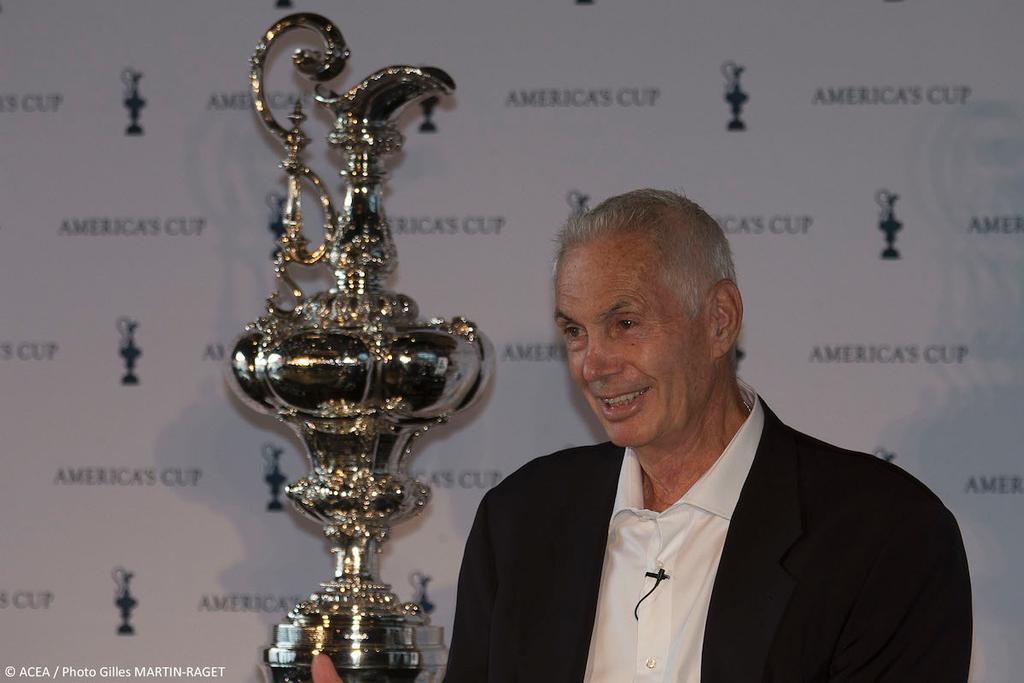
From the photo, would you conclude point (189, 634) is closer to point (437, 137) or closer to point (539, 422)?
point (539, 422)

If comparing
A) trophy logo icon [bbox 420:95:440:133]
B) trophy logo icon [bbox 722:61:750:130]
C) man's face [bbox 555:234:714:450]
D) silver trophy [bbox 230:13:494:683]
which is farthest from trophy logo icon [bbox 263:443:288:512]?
man's face [bbox 555:234:714:450]

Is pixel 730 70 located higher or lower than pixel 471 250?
higher

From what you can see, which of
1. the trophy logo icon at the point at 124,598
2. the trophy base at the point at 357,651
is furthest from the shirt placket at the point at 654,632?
the trophy logo icon at the point at 124,598

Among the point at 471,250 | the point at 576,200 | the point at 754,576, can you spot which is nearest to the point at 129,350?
the point at 471,250

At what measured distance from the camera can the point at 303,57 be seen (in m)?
2.68

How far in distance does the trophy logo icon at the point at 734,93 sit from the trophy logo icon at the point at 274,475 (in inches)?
49.1

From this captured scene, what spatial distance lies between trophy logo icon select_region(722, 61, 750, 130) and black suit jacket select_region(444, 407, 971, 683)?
1.33 metres

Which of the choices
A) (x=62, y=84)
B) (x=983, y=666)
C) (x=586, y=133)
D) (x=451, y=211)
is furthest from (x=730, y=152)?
(x=62, y=84)

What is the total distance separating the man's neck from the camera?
1.97 meters

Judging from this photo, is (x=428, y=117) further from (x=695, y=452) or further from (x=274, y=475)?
(x=695, y=452)

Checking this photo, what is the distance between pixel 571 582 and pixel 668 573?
139mm

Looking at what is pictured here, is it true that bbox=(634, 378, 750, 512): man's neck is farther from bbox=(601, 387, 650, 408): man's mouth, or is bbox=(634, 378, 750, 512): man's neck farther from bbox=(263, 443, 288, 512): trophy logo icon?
bbox=(263, 443, 288, 512): trophy logo icon

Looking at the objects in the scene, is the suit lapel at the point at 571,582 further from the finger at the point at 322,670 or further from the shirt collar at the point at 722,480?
the finger at the point at 322,670

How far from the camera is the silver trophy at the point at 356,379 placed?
2.51m
